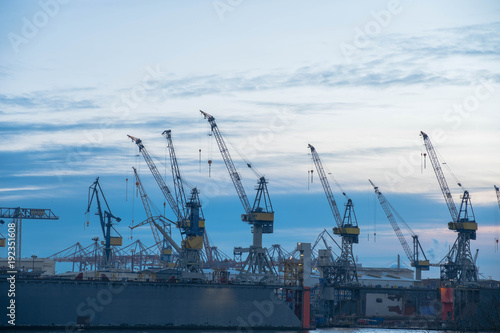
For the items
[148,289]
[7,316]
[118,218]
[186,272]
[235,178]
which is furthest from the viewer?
[118,218]

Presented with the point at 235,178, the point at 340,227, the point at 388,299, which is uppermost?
the point at 235,178

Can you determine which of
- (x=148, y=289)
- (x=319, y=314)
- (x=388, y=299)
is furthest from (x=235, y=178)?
(x=388, y=299)

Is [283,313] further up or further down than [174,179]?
further down

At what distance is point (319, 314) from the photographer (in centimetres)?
12962

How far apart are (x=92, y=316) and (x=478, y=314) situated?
68421 mm

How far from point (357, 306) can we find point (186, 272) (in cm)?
4389

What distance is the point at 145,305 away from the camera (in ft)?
322

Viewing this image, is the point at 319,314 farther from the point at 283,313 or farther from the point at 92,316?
the point at 92,316

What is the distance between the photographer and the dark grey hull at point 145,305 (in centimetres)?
9219

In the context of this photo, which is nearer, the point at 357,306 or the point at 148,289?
the point at 148,289

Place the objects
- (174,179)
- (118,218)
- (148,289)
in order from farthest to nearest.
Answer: (118,218)
(174,179)
(148,289)

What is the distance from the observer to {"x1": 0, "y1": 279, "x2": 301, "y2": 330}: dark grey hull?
92.2 meters

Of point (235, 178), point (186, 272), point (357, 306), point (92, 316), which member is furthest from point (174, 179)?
point (92, 316)

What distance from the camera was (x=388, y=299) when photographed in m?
158
